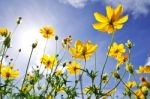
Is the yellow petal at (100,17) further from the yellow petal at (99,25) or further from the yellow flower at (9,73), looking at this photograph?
the yellow flower at (9,73)

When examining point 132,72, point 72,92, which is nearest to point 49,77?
point 72,92

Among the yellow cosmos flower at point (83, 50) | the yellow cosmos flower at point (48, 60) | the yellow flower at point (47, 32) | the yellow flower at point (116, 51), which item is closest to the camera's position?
the yellow cosmos flower at point (83, 50)

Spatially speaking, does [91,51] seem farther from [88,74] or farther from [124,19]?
[124,19]

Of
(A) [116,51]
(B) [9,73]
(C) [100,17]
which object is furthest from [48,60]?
(C) [100,17]

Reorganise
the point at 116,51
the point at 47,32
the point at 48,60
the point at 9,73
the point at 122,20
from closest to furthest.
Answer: the point at 122,20
the point at 116,51
the point at 9,73
the point at 48,60
the point at 47,32

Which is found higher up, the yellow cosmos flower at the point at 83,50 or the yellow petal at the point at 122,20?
the yellow petal at the point at 122,20

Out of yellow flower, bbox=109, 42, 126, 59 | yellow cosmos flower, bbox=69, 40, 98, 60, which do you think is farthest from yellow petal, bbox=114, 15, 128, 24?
yellow flower, bbox=109, 42, 126, 59

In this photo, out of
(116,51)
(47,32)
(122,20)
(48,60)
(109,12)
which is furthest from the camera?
(47,32)

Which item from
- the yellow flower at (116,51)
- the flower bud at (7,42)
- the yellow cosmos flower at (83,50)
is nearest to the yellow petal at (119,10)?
the yellow cosmos flower at (83,50)

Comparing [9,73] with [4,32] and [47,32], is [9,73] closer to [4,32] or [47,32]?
[4,32]
